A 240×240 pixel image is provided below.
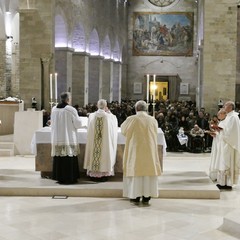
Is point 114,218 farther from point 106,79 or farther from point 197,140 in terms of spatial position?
point 106,79

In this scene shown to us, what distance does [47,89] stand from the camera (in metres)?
19.7

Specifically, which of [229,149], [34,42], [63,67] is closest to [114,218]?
[229,149]

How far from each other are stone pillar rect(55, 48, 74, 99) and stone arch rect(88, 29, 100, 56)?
545 centimetres

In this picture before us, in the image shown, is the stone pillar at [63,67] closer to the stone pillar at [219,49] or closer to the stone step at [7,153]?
the stone pillar at [219,49]

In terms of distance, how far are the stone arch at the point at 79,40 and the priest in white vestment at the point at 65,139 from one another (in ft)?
53.1

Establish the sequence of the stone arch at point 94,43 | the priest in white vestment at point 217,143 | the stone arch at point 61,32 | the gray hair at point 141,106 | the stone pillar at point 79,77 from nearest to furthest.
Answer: the gray hair at point 141,106, the priest in white vestment at point 217,143, the stone arch at point 61,32, the stone pillar at point 79,77, the stone arch at point 94,43

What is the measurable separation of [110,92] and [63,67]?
9.07 meters

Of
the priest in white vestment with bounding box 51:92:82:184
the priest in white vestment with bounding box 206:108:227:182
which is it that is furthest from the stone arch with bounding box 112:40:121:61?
the priest in white vestment with bounding box 51:92:82:184

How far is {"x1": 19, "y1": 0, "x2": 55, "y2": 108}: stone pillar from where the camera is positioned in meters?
19.3

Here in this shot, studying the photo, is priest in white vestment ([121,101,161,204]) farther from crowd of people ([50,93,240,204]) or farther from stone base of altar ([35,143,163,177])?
stone base of altar ([35,143,163,177])

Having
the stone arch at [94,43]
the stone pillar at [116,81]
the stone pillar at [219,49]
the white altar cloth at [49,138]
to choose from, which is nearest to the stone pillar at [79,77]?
the stone arch at [94,43]

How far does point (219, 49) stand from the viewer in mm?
19312

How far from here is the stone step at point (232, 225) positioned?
20.6ft

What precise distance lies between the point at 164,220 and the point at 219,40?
13.5 metres
